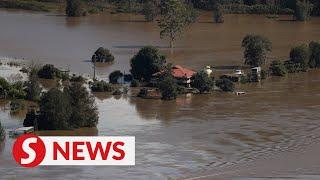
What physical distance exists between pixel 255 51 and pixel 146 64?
6.62 meters

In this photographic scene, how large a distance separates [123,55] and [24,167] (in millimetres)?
22942

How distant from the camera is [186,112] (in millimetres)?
30391

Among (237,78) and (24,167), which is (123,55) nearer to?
(237,78)

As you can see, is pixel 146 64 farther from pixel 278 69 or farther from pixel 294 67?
pixel 294 67

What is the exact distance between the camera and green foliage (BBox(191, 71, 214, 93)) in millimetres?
34375

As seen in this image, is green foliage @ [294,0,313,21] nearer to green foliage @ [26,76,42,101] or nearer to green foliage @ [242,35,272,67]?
green foliage @ [242,35,272,67]

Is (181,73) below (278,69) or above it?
above

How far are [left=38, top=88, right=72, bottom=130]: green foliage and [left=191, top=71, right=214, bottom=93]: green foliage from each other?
346 inches

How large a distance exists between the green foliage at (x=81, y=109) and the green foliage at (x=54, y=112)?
0.99 ft

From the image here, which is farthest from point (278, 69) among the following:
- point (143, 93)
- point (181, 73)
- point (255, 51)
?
point (143, 93)

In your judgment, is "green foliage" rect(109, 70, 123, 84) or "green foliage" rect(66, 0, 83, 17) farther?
"green foliage" rect(66, 0, 83, 17)

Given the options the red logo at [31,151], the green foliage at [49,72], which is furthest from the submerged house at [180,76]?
the red logo at [31,151]

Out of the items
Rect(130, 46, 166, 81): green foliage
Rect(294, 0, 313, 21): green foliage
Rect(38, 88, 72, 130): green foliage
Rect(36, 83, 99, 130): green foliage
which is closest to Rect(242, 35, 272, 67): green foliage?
Rect(130, 46, 166, 81): green foliage

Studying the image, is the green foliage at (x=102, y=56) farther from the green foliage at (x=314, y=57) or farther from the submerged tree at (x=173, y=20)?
the green foliage at (x=314, y=57)
